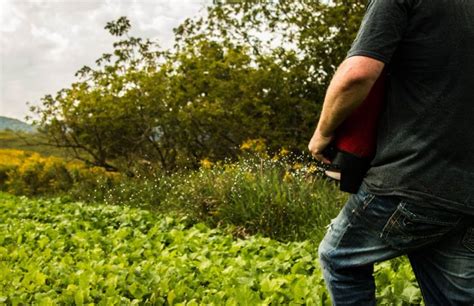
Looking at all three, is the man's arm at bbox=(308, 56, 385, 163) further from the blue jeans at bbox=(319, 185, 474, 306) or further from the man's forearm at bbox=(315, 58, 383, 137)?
the blue jeans at bbox=(319, 185, 474, 306)

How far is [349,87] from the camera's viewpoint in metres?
1.95

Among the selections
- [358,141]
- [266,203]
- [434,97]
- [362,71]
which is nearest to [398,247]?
[358,141]

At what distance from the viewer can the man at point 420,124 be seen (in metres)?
1.95

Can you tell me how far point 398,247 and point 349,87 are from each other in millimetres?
604

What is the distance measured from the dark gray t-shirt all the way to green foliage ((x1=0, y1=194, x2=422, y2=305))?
1521 millimetres

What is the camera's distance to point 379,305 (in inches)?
129

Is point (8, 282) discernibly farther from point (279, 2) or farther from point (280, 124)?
point (279, 2)

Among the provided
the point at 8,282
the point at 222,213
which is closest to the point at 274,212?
the point at 222,213

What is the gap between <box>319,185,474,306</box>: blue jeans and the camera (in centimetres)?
203

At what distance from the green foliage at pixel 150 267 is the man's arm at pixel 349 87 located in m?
1.66

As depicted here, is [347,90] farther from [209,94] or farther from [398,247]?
[209,94]

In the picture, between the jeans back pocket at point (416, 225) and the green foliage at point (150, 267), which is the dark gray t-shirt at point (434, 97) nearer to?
the jeans back pocket at point (416, 225)

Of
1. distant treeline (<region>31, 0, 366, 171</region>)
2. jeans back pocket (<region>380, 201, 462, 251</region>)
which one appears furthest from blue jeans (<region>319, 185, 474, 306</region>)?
distant treeline (<region>31, 0, 366, 171</region>)

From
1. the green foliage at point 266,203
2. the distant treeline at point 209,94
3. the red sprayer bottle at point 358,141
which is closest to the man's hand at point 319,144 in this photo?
the red sprayer bottle at point 358,141
